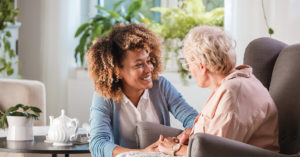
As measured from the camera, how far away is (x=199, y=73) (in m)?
1.81

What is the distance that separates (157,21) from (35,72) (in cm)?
113

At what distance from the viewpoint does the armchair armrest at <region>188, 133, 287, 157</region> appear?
1601 mm

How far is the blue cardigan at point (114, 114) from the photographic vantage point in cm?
212

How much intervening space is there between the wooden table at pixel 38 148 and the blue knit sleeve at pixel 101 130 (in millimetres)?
172

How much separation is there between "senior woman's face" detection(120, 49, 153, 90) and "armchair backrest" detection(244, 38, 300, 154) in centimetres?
43

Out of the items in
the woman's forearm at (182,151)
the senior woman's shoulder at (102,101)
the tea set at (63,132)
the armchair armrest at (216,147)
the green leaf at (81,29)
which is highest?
the green leaf at (81,29)

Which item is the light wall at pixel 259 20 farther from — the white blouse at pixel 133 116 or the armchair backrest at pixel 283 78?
the white blouse at pixel 133 116

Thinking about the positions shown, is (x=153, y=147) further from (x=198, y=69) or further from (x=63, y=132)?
(x=63, y=132)

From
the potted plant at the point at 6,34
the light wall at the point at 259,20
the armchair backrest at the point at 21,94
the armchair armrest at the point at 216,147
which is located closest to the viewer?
the armchair armrest at the point at 216,147

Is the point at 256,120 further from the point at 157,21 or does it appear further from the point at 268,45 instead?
the point at 157,21

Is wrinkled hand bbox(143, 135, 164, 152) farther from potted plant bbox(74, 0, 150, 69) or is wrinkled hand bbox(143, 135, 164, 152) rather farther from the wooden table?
potted plant bbox(74, 0, 150, 69)

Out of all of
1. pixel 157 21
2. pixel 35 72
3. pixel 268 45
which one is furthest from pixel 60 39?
pixel 268 45

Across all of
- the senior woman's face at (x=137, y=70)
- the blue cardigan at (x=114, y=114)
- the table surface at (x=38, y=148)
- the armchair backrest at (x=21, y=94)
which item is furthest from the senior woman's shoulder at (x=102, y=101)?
the armchair backrest at (x=21, y=94)

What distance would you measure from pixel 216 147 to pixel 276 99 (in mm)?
559
